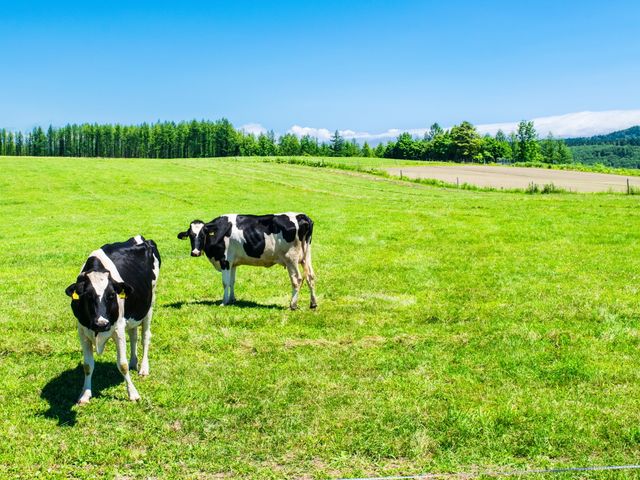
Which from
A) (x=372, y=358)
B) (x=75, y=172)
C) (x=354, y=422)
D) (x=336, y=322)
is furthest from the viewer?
(x=75, y=172)

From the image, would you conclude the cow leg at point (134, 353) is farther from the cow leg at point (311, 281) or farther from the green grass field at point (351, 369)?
the cow leg at point (311, 281)

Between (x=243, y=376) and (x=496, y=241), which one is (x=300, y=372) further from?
(x=496, y=241)

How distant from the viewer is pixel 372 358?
10094 mm

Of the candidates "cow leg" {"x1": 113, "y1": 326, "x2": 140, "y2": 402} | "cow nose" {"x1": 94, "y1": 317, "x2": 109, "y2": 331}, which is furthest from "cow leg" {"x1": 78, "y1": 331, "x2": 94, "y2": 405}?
"cow nose" {"x1": 94, "y1": 317, "x2": 109, "y2": 331}

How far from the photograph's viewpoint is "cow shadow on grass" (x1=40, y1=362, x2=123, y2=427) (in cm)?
788

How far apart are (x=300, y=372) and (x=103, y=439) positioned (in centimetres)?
333

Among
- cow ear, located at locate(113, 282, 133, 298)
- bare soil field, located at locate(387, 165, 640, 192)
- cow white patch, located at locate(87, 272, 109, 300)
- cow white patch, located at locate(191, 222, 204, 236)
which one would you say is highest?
bare soil field, located at locate(387, 165, 640, 192)

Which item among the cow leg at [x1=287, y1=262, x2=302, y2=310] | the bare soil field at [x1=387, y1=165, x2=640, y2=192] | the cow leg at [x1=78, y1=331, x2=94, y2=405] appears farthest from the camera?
the bare soil field at [x1=387, y1=165, x2=640, y2=192]

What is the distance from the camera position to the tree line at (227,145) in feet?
530

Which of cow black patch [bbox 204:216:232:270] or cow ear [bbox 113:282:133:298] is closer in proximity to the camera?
cow ear [bbox 113:282:133:298]

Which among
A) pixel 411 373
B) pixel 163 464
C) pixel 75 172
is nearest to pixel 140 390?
pixel 163 464

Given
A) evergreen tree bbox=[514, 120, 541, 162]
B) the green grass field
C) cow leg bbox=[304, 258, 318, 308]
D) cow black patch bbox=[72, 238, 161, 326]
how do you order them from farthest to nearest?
1. evergreen tree bbox=[514, 120, 541, 162]
2. cow leg bbox=[304, 258, 318, 308]
3. cow black patch bbox=[72, 238, 161, 326]
4. the green grass field

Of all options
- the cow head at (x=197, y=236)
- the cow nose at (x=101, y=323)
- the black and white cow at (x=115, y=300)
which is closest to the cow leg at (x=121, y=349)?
the black and white cow at (x=115, y=300)

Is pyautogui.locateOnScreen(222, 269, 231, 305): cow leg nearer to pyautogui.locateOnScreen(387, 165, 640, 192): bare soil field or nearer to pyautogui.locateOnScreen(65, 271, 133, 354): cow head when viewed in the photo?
pyautogui.locateOnScreen(65, 271, 133, 354): cow head
